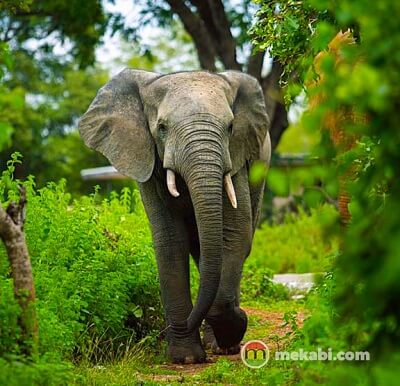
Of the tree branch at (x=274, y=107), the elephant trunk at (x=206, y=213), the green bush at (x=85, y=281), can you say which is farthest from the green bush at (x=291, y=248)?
the elephant trunk at (x=206, y=213)

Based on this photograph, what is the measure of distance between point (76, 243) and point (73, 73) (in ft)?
129

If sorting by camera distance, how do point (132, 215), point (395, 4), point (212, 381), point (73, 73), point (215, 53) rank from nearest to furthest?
point (395, 4)
point (212, 381)
point (132, 215)
point (215, 53)
point (73, 73)

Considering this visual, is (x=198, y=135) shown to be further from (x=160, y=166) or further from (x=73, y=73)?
(x=73, y=73)

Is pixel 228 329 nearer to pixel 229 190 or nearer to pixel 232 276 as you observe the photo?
pixel 232 276

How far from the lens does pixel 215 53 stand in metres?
19.7

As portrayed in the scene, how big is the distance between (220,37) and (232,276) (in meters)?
11.2

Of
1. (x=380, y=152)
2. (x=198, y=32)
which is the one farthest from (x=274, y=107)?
(x=380, y=152)

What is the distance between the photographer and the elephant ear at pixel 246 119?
31.0 ft

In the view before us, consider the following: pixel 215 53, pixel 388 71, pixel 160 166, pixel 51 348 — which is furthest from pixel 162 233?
pixel 215 53

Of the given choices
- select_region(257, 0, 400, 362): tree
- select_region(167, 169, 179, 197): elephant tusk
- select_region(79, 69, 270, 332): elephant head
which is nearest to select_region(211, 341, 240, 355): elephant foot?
select_region(79, 69, 270, 332): elephant head

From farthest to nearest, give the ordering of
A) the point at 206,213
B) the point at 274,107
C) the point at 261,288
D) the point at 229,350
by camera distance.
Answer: the point at 274,107
the point at 261,288
the point at 229,350
the point at 206,213

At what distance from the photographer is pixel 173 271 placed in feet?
29.6

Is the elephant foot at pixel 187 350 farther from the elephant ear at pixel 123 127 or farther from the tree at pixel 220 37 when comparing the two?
the tree at pixel 220 37

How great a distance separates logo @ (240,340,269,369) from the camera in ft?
26.9
